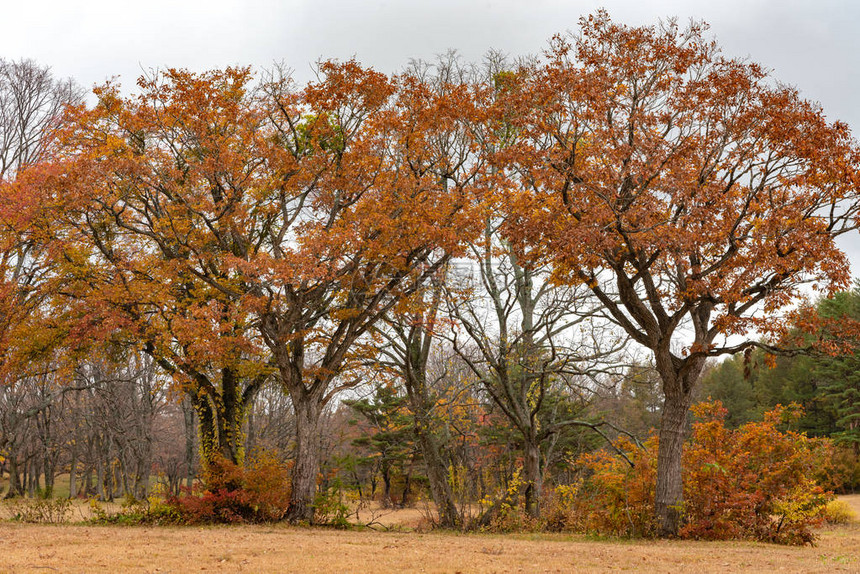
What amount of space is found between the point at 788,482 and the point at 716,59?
8.34 m

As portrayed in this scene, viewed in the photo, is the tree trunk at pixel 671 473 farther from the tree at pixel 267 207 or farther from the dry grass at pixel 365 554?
the tree at pixel 267 207

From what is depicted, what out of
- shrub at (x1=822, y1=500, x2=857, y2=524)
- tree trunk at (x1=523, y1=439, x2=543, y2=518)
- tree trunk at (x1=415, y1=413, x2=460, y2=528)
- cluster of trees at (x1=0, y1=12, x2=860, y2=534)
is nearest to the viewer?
cluster of trees at (x1=0, y1=12, x2=860, y2=534)

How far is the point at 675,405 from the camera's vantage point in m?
13.4

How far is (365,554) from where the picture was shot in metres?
9.84

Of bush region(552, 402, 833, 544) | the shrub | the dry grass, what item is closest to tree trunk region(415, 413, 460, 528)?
bush region(552, 402, 833, 544)

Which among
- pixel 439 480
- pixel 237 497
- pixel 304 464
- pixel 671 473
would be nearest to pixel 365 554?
pixel 304 464

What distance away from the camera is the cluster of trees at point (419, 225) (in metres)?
12.2

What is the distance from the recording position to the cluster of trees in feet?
40.0

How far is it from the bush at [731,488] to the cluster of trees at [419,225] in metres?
0.68

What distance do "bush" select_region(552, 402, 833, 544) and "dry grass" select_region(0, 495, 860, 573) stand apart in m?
0.78

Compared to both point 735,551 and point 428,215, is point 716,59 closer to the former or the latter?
point 428,215

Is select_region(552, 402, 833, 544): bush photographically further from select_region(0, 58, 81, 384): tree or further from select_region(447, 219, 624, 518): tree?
select_region(0, 58, 81, 384): tree

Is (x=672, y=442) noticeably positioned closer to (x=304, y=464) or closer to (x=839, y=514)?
(x=304, y=464)

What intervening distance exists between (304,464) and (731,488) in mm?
9087
